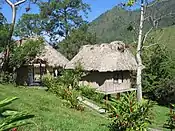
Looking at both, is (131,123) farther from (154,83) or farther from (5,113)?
(154,83)

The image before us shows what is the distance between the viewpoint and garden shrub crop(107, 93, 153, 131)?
991 centimetres

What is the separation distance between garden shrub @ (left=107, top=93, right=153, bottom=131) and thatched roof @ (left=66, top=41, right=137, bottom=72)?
20373 mm

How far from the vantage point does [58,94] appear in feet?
68.6

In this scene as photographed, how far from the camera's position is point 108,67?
102 ft

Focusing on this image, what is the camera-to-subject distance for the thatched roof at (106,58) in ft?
103

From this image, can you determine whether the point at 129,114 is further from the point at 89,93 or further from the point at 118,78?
the point at 118,78

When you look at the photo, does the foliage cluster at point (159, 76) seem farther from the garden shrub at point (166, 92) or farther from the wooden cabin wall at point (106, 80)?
the wooden cabin wall at point (106, 80)

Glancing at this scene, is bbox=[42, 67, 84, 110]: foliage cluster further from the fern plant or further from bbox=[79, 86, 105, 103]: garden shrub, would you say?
the fern plant

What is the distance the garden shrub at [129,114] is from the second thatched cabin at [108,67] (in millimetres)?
19363

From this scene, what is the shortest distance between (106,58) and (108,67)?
1167 millimetres

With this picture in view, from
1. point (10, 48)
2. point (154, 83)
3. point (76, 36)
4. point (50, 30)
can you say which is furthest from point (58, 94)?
point (50, 30)

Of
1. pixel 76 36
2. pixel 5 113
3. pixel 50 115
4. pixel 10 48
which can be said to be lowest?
pixel 50 115

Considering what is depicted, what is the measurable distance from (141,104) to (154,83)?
22819mm

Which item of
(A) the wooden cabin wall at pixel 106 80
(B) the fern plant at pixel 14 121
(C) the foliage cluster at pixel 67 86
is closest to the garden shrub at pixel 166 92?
(A) the wooden cabin wall at pixel 106 80
